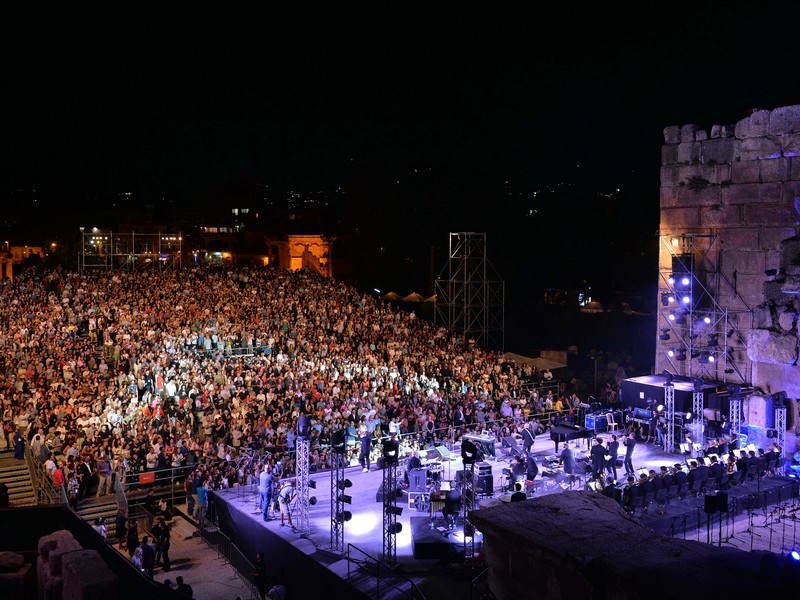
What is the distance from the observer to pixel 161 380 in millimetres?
20594

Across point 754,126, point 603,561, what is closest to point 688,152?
point 754,126

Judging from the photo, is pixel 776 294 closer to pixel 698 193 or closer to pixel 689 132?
pixel 698 193

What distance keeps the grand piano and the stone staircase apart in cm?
1246

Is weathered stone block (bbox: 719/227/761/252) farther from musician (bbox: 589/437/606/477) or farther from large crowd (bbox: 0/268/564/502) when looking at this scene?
musician (bbox: 589/437/606/477)

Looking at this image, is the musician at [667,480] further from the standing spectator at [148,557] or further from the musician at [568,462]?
the standing spectator at [148,557]

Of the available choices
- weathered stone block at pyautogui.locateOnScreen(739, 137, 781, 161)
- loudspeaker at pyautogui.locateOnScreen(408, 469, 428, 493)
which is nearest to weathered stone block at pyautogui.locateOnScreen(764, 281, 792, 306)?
weathered stone block at pyautogui.locateOnScreen(739, 137, 781, 161)

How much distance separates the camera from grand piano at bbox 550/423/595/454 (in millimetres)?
19391

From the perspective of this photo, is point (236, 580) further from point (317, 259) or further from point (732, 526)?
point (317, 259)

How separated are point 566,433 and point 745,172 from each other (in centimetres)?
1036

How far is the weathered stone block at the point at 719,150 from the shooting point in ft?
76.7

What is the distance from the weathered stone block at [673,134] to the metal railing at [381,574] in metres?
18.1

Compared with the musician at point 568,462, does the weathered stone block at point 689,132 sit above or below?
above

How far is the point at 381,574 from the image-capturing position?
12375 millimetres

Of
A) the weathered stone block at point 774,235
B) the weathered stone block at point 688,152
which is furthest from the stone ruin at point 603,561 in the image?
the weathered stone block at point 688,152
